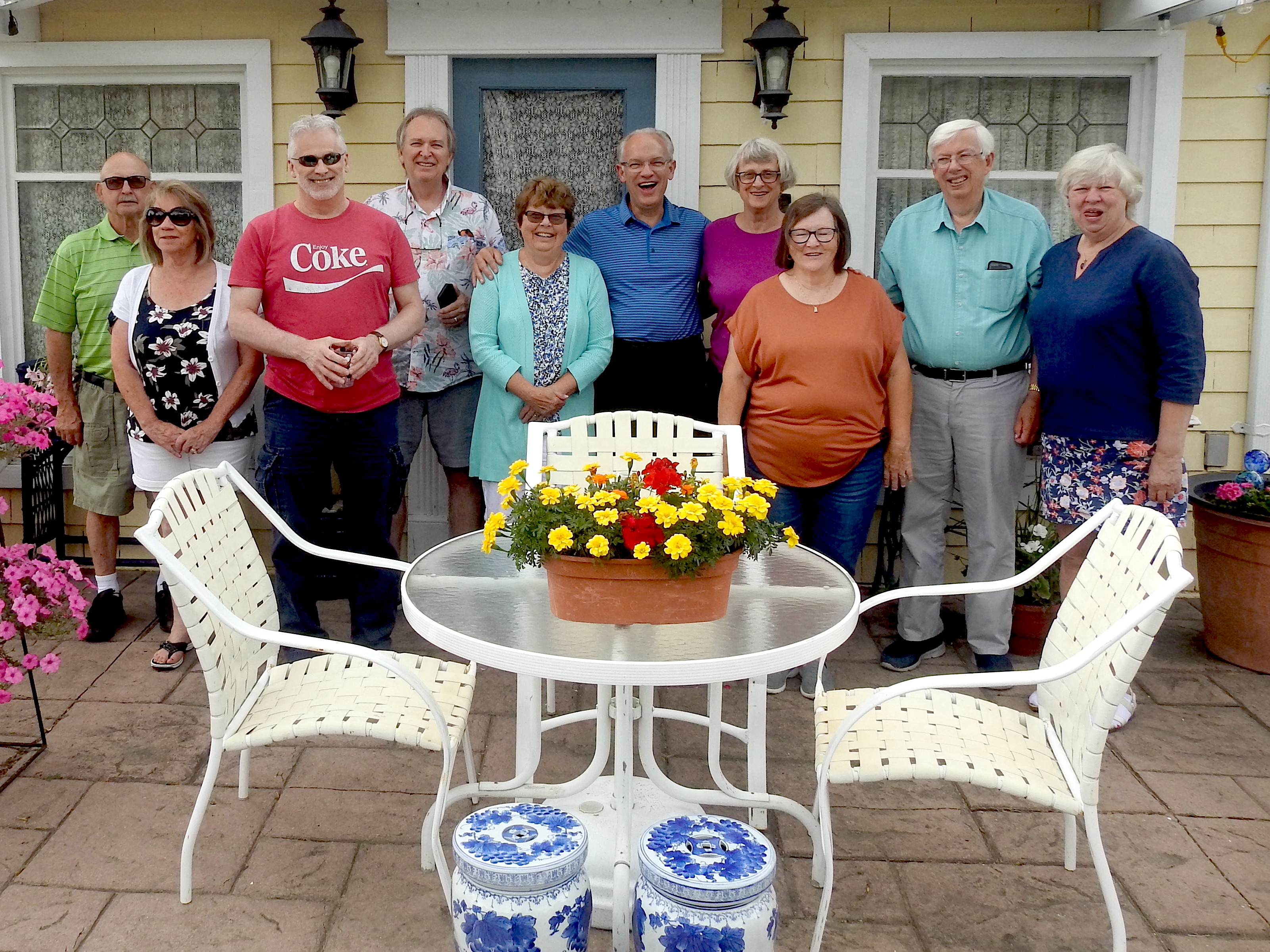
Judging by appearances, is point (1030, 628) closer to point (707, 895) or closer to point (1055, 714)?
point (1055, 714)

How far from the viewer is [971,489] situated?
3559 millimetres

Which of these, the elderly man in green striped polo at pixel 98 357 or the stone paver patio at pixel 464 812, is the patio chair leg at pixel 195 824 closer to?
the stone paver patio at pixel 464 812

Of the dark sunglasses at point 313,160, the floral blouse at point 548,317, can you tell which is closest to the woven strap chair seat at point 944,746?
the floral blouse at point 548,317

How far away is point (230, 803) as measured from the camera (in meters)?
2.73

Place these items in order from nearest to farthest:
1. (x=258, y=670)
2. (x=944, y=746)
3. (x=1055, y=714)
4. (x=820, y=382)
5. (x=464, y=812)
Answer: (x=944, y=746), (x=1055, y=714), (x=258, y=670), (x=464, y=812), (x=820, y=382)

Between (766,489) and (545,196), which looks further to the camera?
(545,196)

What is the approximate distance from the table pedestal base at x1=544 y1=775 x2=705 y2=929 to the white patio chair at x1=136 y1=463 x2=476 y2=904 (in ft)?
0.97

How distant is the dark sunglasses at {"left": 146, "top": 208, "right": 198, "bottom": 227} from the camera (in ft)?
11.1

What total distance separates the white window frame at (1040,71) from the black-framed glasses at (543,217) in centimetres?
121

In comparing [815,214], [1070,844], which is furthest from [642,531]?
[815,214]

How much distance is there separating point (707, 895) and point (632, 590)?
20.3 inches

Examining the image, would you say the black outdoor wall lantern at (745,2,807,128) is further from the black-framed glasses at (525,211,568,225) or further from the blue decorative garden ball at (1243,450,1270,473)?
the blue decorative garden ball at (1243,450,1270,473)

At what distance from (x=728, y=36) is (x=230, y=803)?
9.91 feet

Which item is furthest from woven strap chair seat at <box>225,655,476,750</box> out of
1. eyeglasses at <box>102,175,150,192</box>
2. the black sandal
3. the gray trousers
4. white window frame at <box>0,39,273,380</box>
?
white window frame at <box>0,39,273,380</box>
